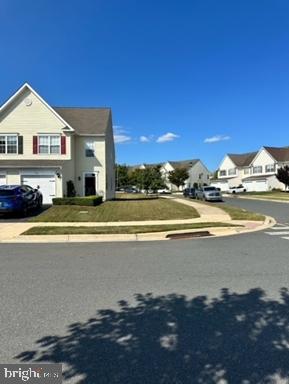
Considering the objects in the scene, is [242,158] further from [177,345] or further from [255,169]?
[177,345]

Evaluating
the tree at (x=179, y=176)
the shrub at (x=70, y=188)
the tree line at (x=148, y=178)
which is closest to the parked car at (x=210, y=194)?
the tree line at (x=148, y=178)

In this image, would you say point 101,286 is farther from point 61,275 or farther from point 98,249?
point 98,249

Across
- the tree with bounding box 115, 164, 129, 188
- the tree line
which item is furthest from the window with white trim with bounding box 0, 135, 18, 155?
the tree with bounding box 115, 164, 129, 188

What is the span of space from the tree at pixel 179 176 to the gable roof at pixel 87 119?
4870 centimetres

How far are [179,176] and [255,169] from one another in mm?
17532

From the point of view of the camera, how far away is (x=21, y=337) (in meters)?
4.22

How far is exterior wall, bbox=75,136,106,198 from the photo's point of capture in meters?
30.7

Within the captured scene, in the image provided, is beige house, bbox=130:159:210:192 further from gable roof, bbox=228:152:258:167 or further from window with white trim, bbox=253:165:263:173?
window with white trim, bbox=253:165:263:173

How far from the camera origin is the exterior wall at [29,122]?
27.6 meters

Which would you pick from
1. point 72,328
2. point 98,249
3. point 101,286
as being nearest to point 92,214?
point 98,249

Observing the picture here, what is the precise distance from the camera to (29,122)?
27.7 metres

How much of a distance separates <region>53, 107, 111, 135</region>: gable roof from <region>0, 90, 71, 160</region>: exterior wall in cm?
334

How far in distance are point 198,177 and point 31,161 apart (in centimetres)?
6796

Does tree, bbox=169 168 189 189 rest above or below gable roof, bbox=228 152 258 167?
below
